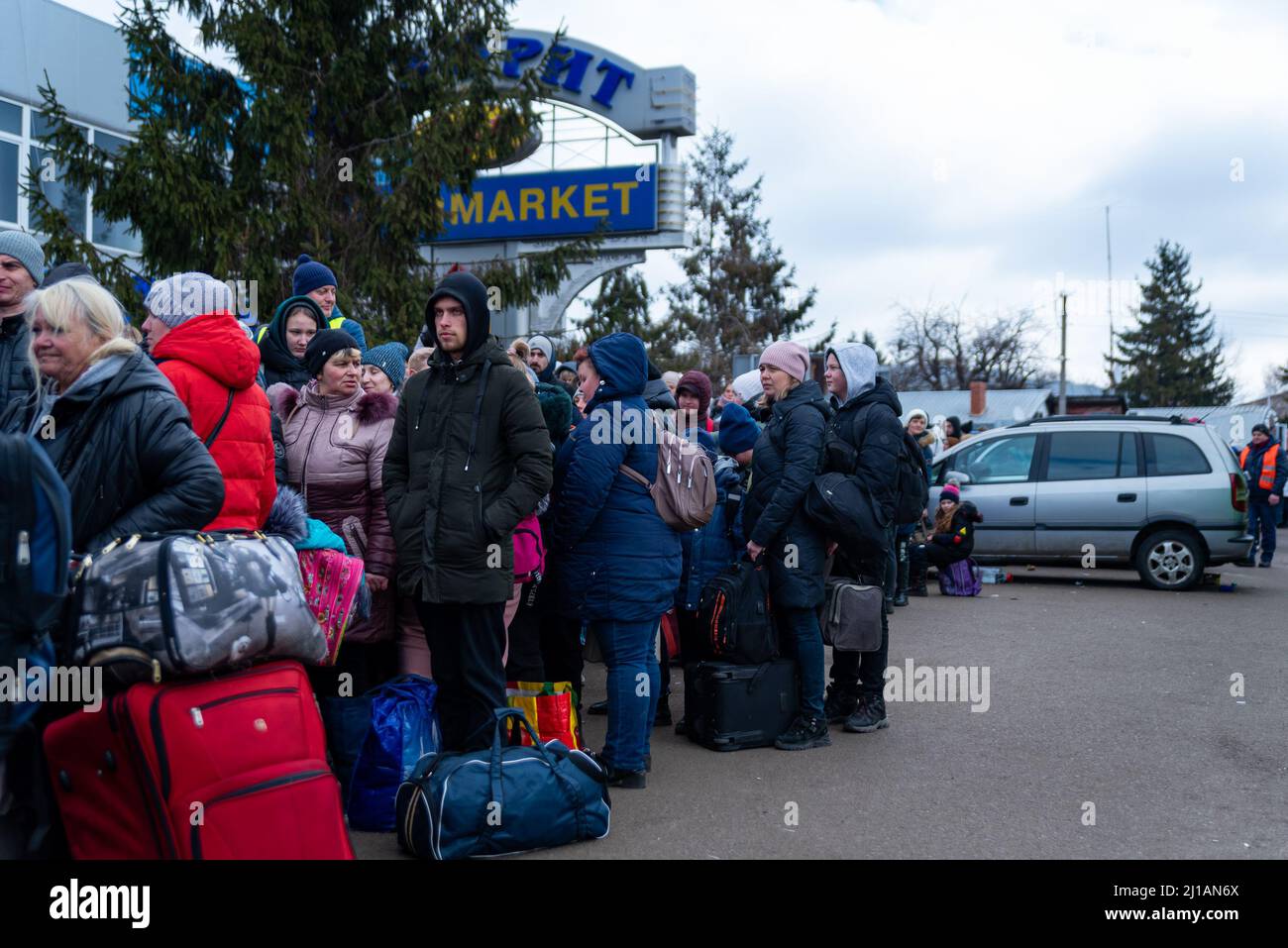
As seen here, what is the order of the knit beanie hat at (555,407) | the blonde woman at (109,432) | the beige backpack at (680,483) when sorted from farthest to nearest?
the knit beanie hat at (555,407), the beige backpack at (680,483), the blonde woman at (109,432)

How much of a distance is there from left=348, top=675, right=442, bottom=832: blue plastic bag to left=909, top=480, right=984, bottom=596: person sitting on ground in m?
8.90

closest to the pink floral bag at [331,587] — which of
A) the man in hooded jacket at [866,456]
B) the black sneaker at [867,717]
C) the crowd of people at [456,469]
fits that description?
the crowd of people at [456,469]

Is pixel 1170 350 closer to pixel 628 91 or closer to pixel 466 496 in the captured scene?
pixel 628 91

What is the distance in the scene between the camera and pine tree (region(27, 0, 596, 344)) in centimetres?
1302

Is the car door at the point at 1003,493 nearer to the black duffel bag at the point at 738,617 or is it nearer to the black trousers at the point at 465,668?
the black duffel bag at the point at 738,617

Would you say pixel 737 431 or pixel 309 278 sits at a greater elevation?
pixel 309 278

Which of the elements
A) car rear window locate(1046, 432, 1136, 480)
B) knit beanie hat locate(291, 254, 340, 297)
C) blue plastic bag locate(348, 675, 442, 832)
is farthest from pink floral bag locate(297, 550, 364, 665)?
car rear window locate(1046, 432, 1136, 480)

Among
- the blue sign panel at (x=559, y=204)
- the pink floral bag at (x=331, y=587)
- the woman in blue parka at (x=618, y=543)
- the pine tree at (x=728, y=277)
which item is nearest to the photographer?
the pink floral bag at (x=331, y=587)

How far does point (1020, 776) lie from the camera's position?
5.80m

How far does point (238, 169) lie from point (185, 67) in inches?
57.4

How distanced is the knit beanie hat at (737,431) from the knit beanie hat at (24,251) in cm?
390

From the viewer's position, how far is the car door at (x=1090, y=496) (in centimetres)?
1366

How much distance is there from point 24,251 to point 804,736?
4.48 metres

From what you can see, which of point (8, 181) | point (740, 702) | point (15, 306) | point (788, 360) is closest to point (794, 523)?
point (788, 360)
